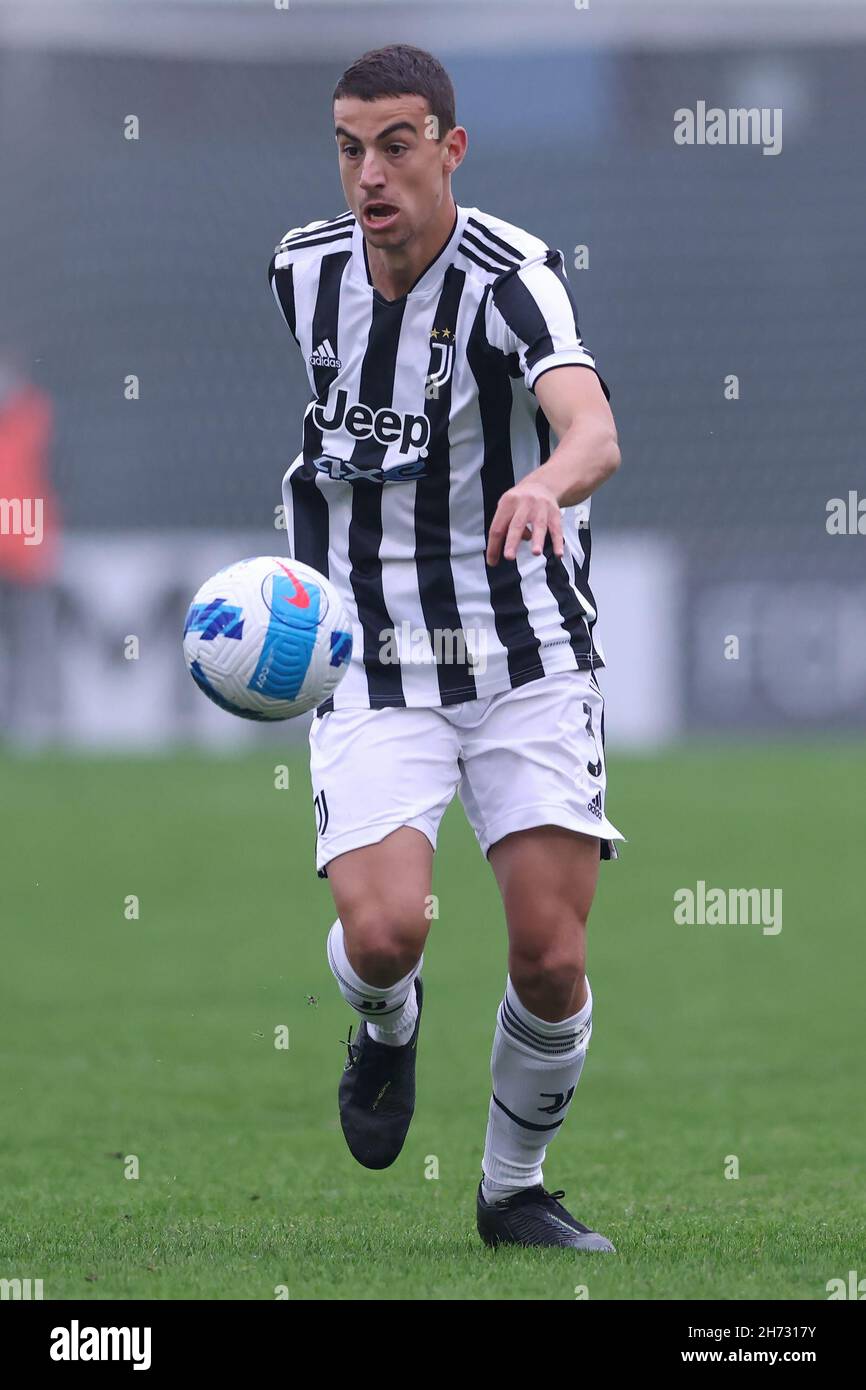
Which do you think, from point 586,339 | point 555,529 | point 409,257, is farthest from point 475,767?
point 586,339

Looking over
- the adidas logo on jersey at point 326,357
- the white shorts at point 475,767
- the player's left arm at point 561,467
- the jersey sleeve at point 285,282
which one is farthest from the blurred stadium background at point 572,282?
the player's left arm at point 561,467

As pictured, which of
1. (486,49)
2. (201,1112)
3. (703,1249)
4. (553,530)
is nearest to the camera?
(553,530)

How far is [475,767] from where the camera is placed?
4574 mm

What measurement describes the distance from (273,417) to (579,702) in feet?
50.6

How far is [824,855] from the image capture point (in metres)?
13.2

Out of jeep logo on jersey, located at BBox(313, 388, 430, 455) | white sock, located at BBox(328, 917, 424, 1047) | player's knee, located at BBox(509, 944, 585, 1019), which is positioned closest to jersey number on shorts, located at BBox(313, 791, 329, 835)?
white sock, located at BBox(328, 917, 424, 1047)

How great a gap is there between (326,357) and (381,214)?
0.39 m

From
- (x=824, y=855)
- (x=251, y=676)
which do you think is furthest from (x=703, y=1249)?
(x=824, y=855)

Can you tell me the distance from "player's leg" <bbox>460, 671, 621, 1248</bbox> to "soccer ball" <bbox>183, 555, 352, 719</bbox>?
520mm

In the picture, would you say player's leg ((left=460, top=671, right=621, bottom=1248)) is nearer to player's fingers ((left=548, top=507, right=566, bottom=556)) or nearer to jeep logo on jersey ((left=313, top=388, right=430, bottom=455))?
jeep logo on jersey ((left=313, top=388, right=430, bottom=455))

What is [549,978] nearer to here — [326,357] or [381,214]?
[326,357]

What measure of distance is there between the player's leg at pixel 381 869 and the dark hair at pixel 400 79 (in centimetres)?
131

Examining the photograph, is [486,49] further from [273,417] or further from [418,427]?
[418,427]

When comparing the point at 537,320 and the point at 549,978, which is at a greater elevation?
the point at 537,320
